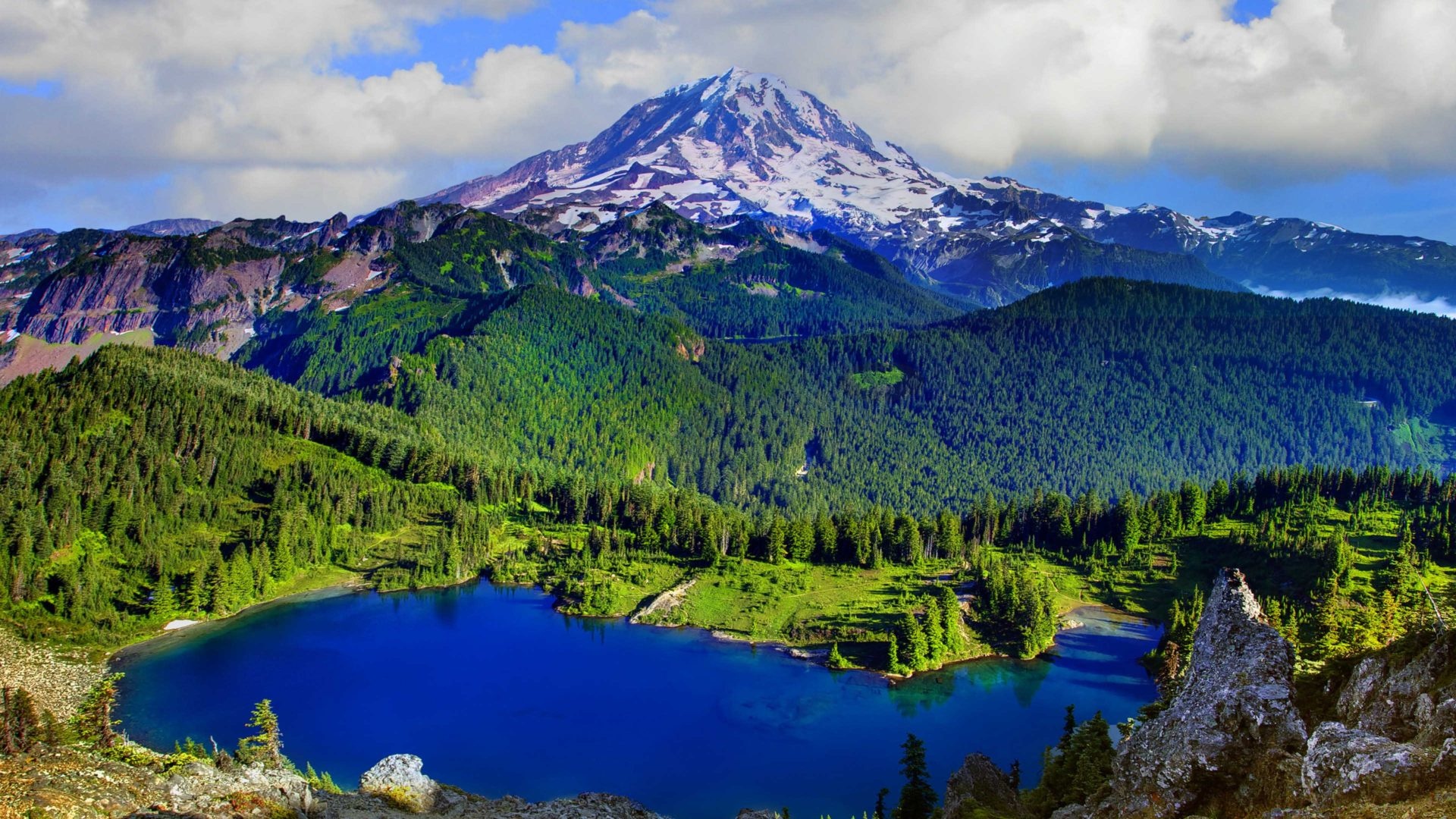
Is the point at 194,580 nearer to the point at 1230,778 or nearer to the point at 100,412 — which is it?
the point at 100,412

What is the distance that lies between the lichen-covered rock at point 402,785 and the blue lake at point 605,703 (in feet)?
97.6

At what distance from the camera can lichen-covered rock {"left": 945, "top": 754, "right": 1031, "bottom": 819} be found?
44.8 metres

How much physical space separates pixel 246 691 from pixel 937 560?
303ft

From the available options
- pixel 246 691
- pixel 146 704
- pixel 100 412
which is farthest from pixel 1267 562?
pixel 100 412

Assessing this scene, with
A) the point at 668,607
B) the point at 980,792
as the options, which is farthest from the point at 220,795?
the point at 668,607

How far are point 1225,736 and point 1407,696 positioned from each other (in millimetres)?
4818

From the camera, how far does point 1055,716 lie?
302 ft

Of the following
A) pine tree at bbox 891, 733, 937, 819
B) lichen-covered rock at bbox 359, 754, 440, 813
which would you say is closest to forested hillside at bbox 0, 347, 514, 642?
lichen-covered rock at bbox 359, 754, 440, 813

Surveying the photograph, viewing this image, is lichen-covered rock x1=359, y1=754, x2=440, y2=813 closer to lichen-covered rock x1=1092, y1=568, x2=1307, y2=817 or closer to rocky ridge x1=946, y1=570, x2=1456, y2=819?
rocky ridge x1=946, y1=570, x2=1456, y2=819

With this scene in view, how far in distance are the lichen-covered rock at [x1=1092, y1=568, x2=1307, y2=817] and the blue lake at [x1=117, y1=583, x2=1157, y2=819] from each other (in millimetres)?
46171

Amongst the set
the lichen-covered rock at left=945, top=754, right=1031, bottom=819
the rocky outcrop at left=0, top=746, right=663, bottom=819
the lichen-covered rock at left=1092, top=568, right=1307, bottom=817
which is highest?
the lichen-covered rock at left=1092, top=568, right=1307, bottom=817

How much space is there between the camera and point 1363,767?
21.3 m

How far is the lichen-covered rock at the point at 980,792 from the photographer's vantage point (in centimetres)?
4478

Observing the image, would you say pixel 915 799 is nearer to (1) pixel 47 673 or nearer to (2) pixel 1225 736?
(2) pixel 1225 736
